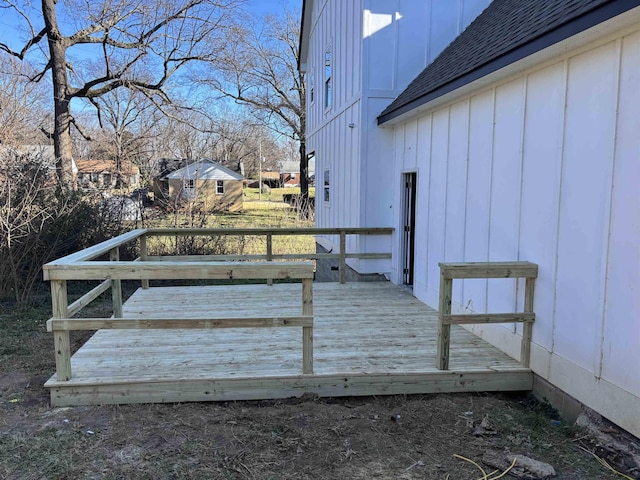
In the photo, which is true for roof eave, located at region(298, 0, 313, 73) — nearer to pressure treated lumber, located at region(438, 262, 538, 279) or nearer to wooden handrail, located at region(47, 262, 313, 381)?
pressure treated lumber, located at region(438, 262, 538, 279)

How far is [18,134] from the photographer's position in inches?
416

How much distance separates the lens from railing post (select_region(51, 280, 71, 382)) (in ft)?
11.9

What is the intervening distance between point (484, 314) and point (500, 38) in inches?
120

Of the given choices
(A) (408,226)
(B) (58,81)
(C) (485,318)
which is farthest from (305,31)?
Answer: (C) (485,318)

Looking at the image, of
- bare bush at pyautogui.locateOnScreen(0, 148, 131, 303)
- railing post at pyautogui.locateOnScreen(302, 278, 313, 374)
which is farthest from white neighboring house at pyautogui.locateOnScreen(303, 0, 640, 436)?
bare bush at pyautogui.locateOnScreen(0, 148, 131, 303)

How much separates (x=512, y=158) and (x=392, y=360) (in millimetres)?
2238

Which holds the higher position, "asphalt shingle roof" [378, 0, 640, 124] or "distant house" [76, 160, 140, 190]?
"asphalt shingle roof" [378, 0, 640, 124]

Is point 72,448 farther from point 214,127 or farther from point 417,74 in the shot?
point 214,127

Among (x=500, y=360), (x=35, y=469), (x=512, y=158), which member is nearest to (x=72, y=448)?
(x=35, y=469)

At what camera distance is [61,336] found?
3684 millimetres

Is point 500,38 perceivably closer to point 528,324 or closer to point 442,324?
point 528,324

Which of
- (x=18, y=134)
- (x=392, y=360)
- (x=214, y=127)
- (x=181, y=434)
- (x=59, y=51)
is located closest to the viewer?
(x=181, y=434)

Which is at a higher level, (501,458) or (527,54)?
(527,54)

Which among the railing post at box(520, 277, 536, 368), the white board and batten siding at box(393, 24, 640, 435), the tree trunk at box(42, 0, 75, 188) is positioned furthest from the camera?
the tree trunk at box(42, 0, 75, 188)
